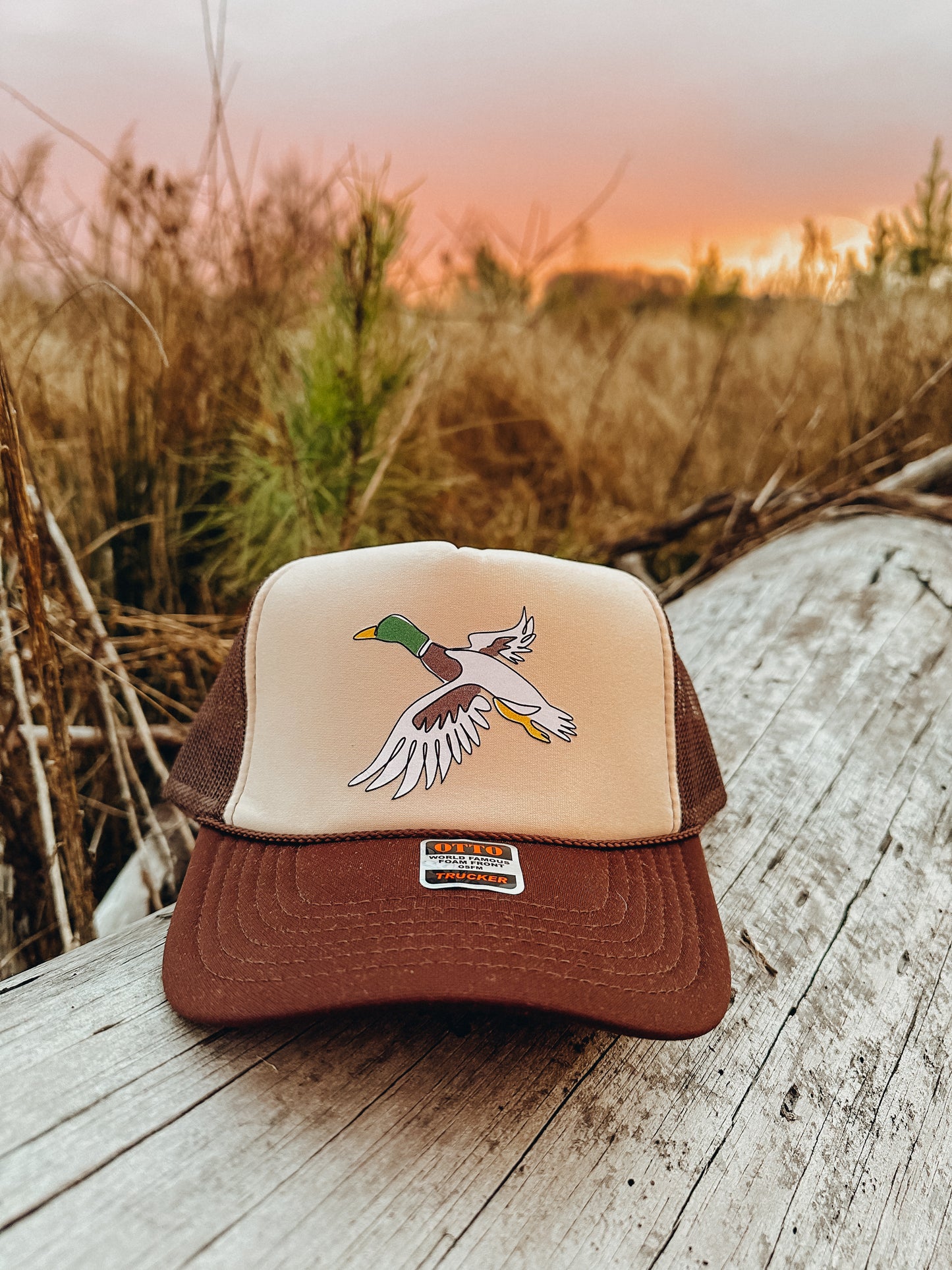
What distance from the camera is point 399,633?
1028mm

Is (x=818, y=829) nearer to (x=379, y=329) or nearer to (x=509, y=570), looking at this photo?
(x=509, y=570)

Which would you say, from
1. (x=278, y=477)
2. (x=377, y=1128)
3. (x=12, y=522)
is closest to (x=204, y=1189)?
(x=377, y=1128)

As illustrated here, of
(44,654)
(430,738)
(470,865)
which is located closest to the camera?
(470,865)

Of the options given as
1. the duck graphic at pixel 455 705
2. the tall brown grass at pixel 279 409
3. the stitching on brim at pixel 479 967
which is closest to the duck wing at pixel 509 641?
the duck graphic at pixel 455 705

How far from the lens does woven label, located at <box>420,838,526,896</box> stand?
0.84 metres

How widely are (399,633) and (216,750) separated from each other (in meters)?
0.27

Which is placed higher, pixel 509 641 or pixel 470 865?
pixel 509 641

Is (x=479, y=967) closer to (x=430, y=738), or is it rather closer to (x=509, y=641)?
(x=430, y=738)

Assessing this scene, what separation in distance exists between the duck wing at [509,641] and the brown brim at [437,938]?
236mm

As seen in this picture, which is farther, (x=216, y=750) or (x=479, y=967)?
(x=216, y=750)

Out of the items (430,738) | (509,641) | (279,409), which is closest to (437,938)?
(430,738)

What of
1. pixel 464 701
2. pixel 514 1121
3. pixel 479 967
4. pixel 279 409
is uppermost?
pixel 279 409

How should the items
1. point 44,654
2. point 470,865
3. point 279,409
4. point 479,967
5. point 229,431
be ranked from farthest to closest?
point 229,431, point 279,409, point 44,654, point 470,865, point 479,967

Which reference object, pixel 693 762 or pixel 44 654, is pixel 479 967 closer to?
pixel 693 762
